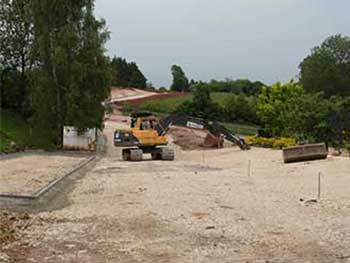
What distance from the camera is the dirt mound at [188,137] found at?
39875 mm

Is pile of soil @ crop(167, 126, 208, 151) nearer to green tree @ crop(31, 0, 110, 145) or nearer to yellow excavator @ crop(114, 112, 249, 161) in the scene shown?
green tree @ crop(31, 0, 110, 145)

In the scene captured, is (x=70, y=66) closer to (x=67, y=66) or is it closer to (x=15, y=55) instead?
(x=67, y=66)

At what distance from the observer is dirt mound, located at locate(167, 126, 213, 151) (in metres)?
39.9

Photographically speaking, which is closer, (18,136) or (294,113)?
(18,136)

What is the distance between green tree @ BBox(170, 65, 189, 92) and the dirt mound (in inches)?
2912

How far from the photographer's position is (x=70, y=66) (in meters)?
36.6

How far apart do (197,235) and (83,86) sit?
89.4 ft

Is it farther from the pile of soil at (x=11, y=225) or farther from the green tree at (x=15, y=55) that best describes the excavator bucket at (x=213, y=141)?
the pile of soil at (x=11, y=225)

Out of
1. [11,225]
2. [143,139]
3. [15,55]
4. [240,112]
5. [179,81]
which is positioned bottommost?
[11,225]

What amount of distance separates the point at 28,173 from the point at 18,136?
18056 mm

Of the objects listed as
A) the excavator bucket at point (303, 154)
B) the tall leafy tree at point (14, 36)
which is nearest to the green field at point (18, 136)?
the tall leafy tree at point (14, 36)

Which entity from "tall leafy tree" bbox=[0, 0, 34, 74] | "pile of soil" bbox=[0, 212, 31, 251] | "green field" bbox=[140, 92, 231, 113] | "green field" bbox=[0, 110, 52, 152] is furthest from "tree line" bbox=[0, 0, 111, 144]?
"green field" bbox=[140, 92, 231, 113]

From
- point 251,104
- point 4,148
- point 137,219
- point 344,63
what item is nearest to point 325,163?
point 137,219

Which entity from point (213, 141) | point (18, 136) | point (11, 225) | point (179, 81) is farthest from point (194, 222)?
point (179, 81)
